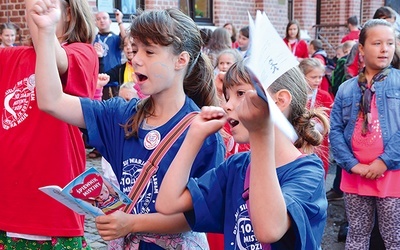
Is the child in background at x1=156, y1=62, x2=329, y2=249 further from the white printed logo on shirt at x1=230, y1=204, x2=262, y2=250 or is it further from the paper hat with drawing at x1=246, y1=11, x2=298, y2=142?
the paper hat with drawing at x1=246, y1=11, x2=298, y2=142

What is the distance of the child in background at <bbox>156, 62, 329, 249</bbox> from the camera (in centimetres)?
148

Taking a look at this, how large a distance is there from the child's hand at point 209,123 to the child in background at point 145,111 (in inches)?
12.8

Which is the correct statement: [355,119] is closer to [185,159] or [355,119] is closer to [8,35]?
[185,159]

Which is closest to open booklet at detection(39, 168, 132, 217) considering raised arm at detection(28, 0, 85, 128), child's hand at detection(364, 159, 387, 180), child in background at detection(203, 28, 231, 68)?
raised arm at detection(28, 0, 85, 128)

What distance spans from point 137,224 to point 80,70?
30.1 inches

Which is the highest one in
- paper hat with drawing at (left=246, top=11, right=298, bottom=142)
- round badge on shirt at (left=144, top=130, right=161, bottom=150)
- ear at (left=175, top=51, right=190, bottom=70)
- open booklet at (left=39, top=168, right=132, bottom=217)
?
paper hat with drawing at (left=246, top=11, right=298, bottom=142)

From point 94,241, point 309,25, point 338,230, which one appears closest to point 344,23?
point 309,25

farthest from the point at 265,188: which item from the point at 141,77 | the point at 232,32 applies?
the point at 232,32

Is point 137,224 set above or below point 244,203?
below

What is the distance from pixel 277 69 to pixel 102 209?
0.99 meters

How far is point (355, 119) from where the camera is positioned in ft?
12.9

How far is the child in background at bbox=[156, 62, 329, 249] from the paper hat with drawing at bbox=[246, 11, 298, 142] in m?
0.15

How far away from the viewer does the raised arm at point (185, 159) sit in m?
1.83

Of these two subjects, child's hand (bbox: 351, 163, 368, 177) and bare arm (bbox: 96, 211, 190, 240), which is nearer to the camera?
bare arm (bbox: 96, 211, 190, 240)
